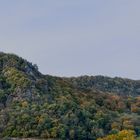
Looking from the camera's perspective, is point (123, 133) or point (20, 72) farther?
point (20, 72)

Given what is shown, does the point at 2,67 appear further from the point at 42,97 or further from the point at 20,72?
the point at 42,97

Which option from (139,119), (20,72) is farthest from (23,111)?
(139,119)

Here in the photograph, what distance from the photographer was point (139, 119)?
15162 cm

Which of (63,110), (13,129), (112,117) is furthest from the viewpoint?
(112,117)

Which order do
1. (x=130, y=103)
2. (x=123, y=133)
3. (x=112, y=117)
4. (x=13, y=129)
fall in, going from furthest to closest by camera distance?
(x=130, y=103)
(x=112, y=117)
(x=13, y=129)
(x=123, y=133)

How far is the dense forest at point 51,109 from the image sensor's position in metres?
130

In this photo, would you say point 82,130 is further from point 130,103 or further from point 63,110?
point 130,103

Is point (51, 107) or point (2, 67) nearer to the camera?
point (51, 107)

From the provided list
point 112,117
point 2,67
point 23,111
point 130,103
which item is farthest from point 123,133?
point 130,103

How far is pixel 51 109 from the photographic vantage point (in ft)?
459

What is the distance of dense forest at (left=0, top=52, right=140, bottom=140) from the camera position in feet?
426

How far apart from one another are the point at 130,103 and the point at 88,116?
118 ft

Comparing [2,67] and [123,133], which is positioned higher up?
[2,67]

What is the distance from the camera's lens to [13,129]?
130 metres
